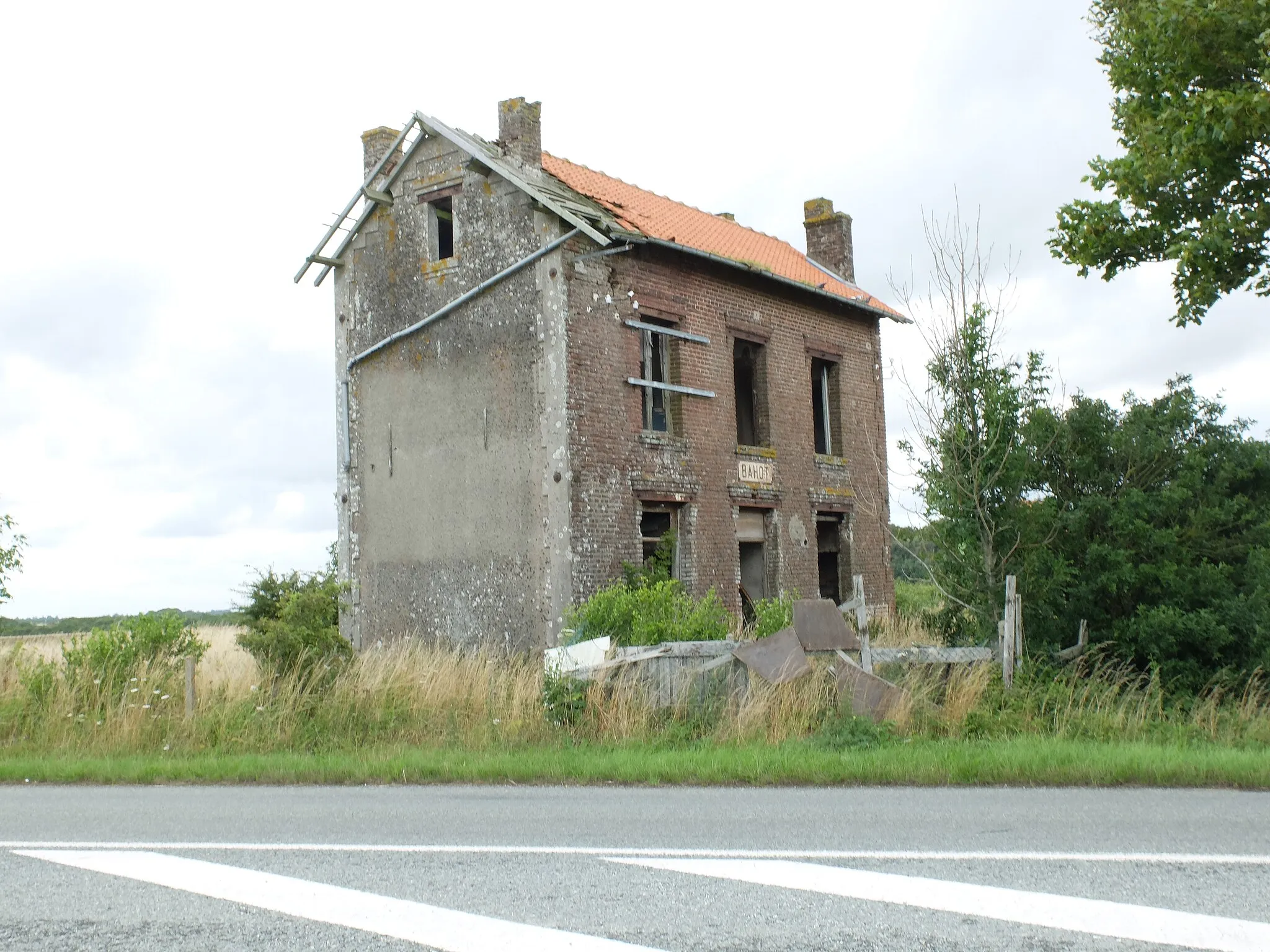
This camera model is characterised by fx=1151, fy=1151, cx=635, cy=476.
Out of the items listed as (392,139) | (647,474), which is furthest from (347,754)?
(392,139)

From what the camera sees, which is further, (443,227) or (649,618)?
(443,227)

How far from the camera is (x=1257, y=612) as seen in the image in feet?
44.8

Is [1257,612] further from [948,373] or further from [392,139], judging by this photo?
[392,139]

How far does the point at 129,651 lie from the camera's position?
43.3 feet

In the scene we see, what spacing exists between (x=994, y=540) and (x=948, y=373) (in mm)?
2002

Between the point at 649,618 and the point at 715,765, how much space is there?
508cm

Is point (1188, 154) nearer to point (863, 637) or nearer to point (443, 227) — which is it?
point (863, 637)

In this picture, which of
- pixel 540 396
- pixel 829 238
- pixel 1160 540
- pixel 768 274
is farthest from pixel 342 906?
pixel 829 238

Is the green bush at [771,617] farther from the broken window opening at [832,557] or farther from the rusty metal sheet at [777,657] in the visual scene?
the broken window opening at [832,557]

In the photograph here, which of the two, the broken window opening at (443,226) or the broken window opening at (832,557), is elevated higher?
the broken window opening at (443,226)

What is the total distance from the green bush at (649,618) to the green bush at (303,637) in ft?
10.0

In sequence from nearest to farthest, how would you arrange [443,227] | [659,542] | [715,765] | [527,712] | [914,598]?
[715,765] → [527,712] → [659,542] → [443,227] → [914,598]

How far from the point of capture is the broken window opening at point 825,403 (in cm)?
2292

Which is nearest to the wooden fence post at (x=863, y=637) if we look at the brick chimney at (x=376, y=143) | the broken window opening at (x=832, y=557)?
the broken window opening at (x=832, y=557)
